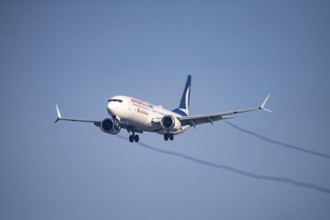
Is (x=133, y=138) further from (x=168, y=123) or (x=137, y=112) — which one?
(x=137, y=112)

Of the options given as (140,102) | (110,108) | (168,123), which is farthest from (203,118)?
(110,108)

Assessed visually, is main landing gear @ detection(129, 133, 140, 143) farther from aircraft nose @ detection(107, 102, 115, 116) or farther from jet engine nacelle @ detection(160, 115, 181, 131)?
aircraft nose @ detection(107, 102, 115, 116)

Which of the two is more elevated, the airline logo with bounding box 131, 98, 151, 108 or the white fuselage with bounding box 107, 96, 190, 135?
A: the airline logo with bounding box 131, 98, 151, 108

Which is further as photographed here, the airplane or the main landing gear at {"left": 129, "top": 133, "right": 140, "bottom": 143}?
the main landing gear at {"left": 129, "top": 133, "right": 140, "bottom": 143}

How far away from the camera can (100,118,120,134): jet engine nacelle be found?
75.2 meters

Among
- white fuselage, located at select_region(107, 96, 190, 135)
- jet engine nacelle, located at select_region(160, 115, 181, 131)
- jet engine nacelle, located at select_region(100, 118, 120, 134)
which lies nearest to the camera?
white fuselage, located at select_region(107, 96, 190, 135)

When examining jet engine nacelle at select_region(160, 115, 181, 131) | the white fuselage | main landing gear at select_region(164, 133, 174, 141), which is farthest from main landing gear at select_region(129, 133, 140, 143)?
jet engine nacelle at select_region(160, 115, 181, 131)

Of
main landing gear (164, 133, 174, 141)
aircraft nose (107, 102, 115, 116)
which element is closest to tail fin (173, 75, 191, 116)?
main landing gear (164, 133, 174, 141)

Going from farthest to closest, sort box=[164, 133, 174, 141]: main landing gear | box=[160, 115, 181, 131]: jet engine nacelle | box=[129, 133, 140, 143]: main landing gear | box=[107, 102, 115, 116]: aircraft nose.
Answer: box=[164, 133, 174, 141]: main landing gear → box=[129, 133, 140, 143]: main landing gear → box=[160, 115, 181, 131]: jet engine nacelle → box=[107, 102, 115, 116]: aircraft nose

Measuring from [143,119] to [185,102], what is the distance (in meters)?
20.4

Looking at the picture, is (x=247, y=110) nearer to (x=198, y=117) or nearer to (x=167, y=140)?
(x=198, y=117)

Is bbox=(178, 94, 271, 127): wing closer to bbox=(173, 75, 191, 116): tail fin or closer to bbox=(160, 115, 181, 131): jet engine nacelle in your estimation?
bbox=(160, 115, 181, 131): jet engine nacelle

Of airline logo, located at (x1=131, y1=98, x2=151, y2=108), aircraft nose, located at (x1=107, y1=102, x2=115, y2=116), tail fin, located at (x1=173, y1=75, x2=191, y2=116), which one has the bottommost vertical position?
aircraft nose, located at (x1=107, y1=102, x2=115, y2=116)

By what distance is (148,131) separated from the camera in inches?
3049
